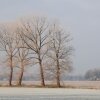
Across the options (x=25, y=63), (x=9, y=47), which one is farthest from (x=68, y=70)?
(x=9, y=47)

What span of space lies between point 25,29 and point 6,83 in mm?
9761

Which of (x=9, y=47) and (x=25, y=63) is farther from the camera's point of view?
(x=9, y=47)

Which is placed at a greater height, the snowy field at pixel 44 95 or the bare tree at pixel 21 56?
the bare tree at pixel 21 56

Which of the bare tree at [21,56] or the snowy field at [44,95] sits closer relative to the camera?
the snowy field at [44,95]

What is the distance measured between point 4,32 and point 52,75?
12615 mm

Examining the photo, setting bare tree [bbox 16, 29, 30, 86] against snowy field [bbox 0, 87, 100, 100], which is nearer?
snowy field [bbox 0, 87, 100, 100]

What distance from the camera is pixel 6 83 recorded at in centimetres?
6788

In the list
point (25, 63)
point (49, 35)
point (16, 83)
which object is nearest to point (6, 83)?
point (16, 83)

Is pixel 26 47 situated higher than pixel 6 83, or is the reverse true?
pixel 26 47

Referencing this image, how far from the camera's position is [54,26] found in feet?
213

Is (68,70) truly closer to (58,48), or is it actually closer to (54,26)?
(58,48)

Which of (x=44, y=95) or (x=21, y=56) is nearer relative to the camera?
(x=44, y=95)

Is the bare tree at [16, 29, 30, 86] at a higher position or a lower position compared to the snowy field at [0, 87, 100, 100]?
higher

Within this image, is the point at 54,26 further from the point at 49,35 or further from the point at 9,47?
the point at 9,47
